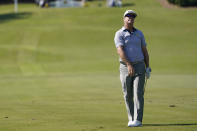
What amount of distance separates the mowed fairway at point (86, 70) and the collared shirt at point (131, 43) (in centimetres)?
130

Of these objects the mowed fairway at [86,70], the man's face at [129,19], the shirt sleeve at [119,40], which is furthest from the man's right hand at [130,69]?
the mowed fairway at [86,70]

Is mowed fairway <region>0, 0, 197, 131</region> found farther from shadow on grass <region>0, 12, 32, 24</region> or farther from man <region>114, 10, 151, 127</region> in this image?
man <region>114, 10, 151, 127</region>

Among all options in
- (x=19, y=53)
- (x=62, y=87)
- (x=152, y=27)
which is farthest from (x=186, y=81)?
(x=152, y=27)

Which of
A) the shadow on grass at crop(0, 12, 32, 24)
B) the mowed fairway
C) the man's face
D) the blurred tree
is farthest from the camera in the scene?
the blurred tree

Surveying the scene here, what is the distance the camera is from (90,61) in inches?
1550

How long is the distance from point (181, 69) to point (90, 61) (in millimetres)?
6887

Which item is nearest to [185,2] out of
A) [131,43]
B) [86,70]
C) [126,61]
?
[86,70]

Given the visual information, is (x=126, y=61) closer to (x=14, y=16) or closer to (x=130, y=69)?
(x=130, y=69)

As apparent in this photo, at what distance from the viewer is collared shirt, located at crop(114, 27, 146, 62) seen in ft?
37.6

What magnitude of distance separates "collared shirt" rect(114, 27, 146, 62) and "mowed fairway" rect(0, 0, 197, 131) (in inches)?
51.2

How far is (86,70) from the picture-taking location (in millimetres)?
34906

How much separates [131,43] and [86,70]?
23.5 meters

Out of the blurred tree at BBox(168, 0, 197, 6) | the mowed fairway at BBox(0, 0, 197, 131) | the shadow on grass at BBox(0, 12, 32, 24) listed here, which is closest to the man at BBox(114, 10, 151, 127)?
the mowed fairway at BBox(0, 0, 197, 131)

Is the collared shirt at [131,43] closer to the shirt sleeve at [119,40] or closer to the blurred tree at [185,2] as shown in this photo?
the shirt sleeve at [119,40]
